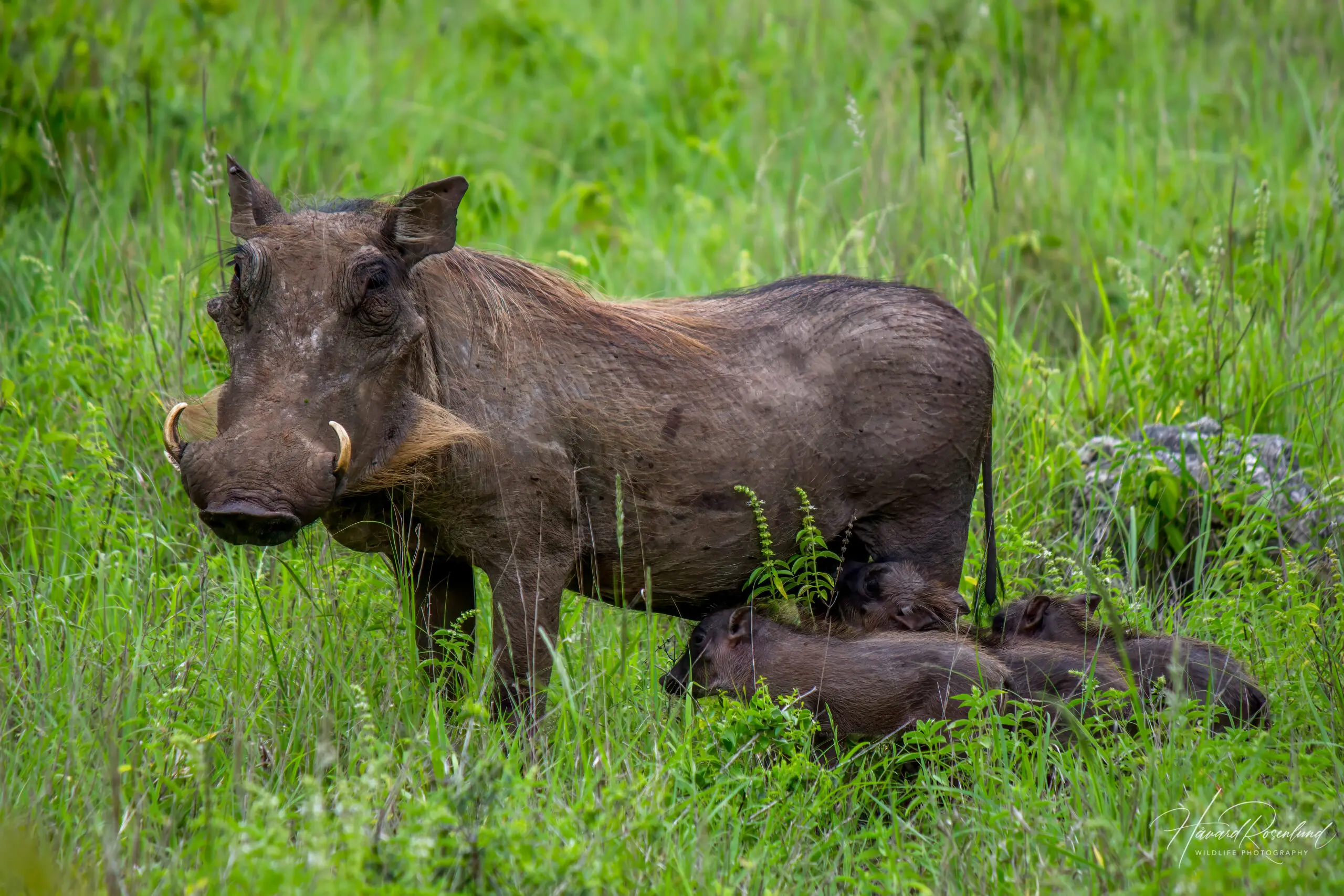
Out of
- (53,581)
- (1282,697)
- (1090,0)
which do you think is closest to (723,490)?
(1282,697)

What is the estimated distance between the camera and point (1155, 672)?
3529mm

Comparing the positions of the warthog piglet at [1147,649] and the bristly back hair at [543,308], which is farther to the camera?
the warthog piglet at [1147,649]

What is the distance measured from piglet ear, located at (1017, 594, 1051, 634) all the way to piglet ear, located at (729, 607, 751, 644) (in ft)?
2.57

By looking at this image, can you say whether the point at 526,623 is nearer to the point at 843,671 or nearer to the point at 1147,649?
the point at 843,671

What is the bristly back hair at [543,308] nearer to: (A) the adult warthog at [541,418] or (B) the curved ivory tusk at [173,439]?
(A) the adult warthog at [541,418]

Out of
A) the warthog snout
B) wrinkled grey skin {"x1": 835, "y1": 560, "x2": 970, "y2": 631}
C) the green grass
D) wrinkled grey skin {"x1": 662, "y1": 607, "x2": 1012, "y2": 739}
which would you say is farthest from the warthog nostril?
wrinkled grey skin {"x1": 835, "y1": 560, "x2": 970, "y2": 631}

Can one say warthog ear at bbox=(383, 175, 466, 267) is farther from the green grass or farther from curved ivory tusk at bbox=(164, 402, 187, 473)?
the green grass

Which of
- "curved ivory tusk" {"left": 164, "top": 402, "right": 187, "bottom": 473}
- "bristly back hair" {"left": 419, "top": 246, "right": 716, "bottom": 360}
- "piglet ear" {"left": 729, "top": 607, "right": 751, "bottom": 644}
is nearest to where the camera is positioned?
"curved ivory tusk" {"left": 164, "top": 402, "right": 187, "bottom": 473}

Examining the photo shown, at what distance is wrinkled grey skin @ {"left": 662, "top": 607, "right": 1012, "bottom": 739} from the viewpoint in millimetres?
3420

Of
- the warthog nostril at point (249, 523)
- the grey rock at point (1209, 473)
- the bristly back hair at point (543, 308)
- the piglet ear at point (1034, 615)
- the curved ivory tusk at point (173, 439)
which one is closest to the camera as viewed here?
the warthog nostril at point (249, 523)

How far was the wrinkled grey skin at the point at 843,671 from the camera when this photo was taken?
3420 mm

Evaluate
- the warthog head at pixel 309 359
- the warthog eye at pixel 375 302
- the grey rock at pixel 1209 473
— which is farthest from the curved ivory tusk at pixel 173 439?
the grey rock at pixel 1209 473

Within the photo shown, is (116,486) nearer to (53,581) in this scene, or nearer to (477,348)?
(53,581)

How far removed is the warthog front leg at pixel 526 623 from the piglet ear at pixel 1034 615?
1.31 m
